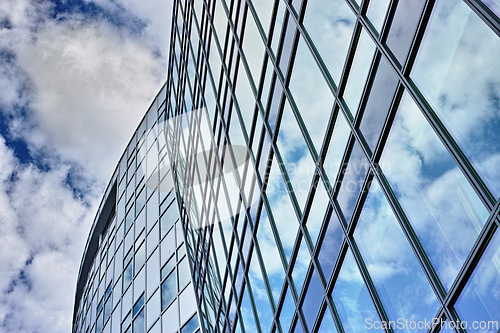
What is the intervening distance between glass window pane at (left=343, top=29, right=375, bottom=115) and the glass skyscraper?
42 mm

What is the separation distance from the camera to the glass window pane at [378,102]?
8.91 meters

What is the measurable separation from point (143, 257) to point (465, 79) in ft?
80.1

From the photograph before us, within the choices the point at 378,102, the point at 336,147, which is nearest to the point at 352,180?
the point at 336,147

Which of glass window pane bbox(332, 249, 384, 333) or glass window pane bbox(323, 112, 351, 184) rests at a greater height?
glass window pane bbox(323, 112, 351, 184)

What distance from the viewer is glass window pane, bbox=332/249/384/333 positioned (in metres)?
9.72

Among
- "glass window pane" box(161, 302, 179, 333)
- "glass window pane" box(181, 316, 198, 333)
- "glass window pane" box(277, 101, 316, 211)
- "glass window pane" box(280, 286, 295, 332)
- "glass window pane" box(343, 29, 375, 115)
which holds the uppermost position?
"glass window pane" box(161, 302, 179, 333)

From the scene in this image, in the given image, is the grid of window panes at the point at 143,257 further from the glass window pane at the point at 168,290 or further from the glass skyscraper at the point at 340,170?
the glass skyscraper at the point at 340,170

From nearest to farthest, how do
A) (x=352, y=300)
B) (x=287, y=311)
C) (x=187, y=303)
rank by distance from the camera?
(x=352, y=300) → (x=287, y=311) → (x=187, y=303)

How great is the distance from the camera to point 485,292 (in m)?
6.68

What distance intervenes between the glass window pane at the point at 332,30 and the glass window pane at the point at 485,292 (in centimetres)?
531

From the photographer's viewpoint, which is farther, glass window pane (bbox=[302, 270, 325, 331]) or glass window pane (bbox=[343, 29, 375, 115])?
glass window pane (bbox=[302, 270, 325, 331])

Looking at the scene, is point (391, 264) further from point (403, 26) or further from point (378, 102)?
point (403, 26)

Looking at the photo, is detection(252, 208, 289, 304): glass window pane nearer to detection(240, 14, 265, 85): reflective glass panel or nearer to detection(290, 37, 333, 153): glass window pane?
detection(290, 37, 333, 153): glass window pane

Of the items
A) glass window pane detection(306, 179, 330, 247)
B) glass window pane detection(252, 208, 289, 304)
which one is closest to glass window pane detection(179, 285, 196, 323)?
glass window pane detection(252, 208, 289, 304)
